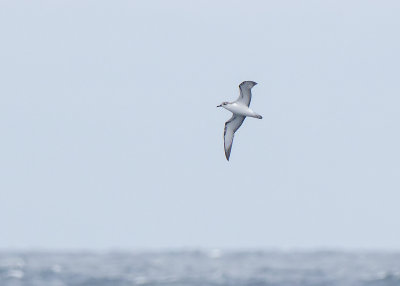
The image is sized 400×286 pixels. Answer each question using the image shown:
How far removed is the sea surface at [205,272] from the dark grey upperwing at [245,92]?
107ft

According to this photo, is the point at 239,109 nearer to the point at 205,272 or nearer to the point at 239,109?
the point at 239,109

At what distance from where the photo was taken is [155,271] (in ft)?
255

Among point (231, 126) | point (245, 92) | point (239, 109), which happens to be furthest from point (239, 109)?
point (231, 126)

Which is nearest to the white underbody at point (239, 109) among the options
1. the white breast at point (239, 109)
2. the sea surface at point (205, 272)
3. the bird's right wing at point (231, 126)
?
the white breast at point (239, 109)

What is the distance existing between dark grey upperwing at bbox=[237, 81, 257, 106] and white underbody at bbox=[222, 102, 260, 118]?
16cm

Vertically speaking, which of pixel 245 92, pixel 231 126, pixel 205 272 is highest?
pixel 245 92

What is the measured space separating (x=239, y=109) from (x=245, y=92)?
1.60ft

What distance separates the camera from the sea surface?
220ft

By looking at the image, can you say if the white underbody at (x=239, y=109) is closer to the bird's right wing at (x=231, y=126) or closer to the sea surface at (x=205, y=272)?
the bird's right wing at (x=231, y=126)

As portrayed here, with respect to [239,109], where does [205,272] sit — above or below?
below

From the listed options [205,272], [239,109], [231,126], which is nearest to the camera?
[239,109]

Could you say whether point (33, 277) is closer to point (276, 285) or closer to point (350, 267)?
point (276, 285)

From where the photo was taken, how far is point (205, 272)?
251 feet

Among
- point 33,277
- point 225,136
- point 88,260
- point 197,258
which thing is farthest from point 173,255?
point 225,136
